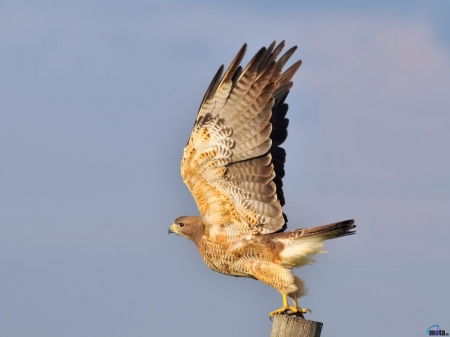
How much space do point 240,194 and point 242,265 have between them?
820mm

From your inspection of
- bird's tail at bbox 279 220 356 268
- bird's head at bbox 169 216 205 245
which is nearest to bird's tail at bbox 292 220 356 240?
bird's tail at bbox 279 220 356 268

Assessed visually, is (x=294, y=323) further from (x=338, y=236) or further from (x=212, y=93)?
(x=212, y=93)

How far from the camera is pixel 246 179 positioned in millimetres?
9055

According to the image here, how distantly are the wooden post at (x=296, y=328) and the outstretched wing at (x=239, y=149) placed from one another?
262 centimetres

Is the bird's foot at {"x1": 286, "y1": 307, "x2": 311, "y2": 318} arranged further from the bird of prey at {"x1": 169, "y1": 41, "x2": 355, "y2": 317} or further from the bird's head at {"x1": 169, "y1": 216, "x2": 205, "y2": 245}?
the bird's head at {"x1": 169, "y1": 216, "x2": 205, "y2": 245}

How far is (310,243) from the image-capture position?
28.8 feet

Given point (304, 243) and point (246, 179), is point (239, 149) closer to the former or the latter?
point (246, 179)

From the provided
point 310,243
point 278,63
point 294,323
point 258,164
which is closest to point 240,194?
point 258,164

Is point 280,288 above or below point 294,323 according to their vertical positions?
above

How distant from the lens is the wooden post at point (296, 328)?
653 centimetres

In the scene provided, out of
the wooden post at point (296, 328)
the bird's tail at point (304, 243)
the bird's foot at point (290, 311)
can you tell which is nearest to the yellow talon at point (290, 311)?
the bird's foot at point (290, 311)

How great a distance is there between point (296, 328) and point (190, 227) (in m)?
3.53

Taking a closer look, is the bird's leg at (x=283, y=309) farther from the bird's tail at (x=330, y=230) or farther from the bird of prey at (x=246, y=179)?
the bird's tail at (x=330, y=230)

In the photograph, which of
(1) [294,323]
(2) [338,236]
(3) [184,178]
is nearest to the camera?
(1) [294,323]
